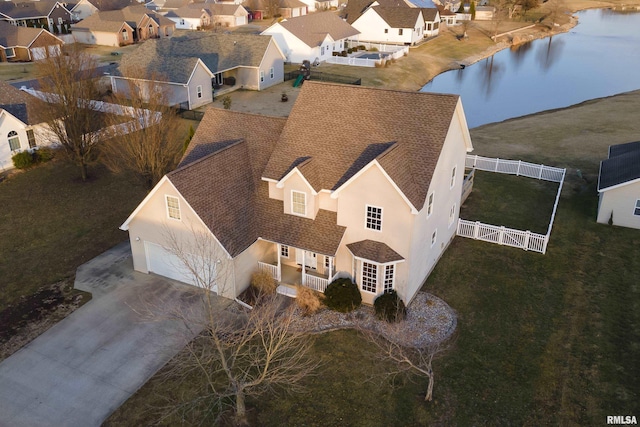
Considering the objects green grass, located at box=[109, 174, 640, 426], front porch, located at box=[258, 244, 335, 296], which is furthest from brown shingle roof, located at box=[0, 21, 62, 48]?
green grass, located at box=[109, 174, 640, 426]

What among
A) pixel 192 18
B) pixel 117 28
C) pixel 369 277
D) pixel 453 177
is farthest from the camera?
pixel 192 18

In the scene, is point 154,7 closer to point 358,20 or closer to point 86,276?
point 358,20

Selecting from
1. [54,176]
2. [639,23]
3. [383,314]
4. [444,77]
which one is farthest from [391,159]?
[639,23]

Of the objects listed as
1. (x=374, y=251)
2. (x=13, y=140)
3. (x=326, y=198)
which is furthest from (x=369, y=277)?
(x=13, y=140)

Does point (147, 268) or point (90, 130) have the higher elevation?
point (90, 130)

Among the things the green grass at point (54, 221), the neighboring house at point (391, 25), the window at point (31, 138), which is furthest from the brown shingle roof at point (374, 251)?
the neighboring house at point (391, 25)

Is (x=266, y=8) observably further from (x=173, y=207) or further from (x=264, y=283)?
(x=264, y=283)
